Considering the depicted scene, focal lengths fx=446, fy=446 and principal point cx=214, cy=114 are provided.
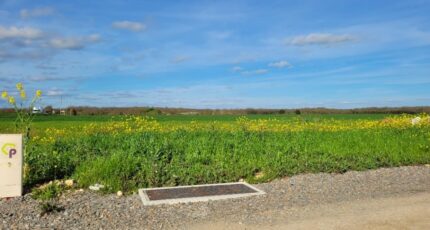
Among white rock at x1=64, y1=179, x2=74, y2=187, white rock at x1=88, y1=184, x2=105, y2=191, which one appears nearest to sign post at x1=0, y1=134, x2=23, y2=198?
white rock at x1=64, y1=179, x2=74, y2=187

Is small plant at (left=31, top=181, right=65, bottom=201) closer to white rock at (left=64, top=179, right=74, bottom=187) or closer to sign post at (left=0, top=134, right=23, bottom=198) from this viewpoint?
white rock at (left=64, top=179, right=74, bottom=187)

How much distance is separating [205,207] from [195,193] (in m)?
0.88

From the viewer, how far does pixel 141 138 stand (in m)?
13.2

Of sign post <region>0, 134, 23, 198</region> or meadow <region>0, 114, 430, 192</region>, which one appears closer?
sign post <region>0, 134, 23, 198</region>

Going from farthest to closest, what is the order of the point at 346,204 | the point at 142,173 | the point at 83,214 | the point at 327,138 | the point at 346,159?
the point at 327,138, the point at 346,159, the point at 142,173, the point at 346,204, the point at 83,214

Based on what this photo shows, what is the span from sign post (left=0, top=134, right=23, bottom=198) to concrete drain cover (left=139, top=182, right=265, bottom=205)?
2.07 m

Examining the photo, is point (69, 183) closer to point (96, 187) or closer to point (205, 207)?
point (96, 187)

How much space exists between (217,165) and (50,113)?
1880 inches

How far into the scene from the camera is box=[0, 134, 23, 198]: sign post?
744 cm

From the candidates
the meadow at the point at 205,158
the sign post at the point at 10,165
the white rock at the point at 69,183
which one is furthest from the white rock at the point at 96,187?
the sign post at the point at 10,165

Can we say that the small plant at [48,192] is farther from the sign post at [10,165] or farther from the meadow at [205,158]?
the meadow at [205,158]

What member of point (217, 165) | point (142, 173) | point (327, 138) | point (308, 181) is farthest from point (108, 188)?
point (327, 138)

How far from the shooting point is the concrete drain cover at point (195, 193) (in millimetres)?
7238

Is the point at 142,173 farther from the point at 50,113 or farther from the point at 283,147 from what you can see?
the point at 50,113
